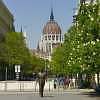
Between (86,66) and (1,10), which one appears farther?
(1,10)

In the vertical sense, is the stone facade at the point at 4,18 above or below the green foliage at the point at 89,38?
above

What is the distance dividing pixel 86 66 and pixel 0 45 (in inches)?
2489

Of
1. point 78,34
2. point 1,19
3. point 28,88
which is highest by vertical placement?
point 1,19

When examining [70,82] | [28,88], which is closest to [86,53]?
[28,88]

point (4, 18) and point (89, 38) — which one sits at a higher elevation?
point (4, 18)

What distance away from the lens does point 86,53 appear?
107 ft

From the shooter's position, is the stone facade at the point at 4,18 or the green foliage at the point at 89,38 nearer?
the green foliage at the point at 89,38

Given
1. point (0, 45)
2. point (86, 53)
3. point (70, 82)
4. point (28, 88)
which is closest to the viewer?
point (86, 53)

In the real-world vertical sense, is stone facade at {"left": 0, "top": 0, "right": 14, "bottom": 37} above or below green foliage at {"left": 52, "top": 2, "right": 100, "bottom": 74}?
above

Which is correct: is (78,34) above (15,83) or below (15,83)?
above

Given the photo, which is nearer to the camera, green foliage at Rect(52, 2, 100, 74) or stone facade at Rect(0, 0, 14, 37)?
green foliage at Rect(52, 2, 100, 74)

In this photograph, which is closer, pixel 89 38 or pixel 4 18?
pixel 89 38

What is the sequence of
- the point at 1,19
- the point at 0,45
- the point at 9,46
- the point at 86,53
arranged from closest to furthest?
the point at 86,53 → the point at 9,46 → the point at 0,45 → the point at 1,19

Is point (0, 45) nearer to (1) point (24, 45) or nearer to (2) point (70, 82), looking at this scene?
(1) point (24, 45)
